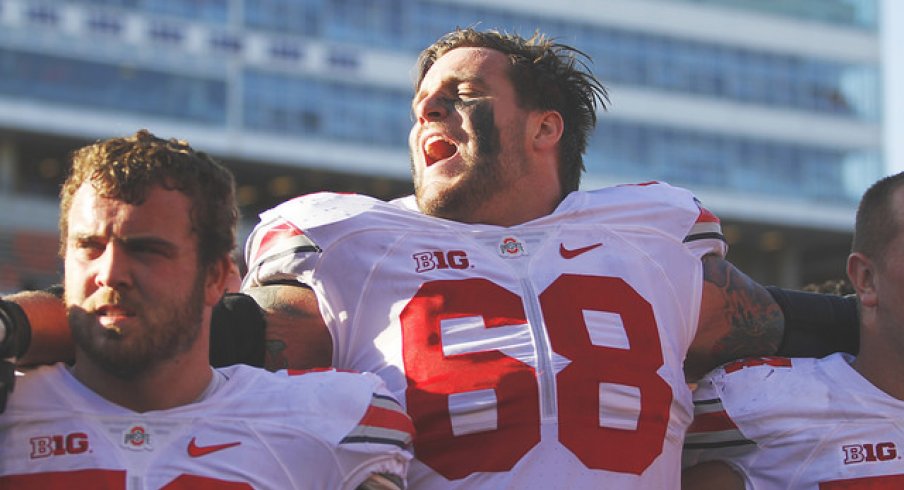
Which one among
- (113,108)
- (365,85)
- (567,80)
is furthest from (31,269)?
(567,80)

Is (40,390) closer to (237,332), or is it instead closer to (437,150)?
(237,332)

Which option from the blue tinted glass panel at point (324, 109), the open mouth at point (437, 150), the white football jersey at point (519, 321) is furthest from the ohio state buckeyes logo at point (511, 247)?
the blue tinted glass panel at point (324, 109)

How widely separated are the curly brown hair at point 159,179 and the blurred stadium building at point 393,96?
26.1m

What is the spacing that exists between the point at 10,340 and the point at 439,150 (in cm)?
158

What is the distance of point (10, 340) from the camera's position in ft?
10.2

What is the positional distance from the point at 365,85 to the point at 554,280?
2935cm

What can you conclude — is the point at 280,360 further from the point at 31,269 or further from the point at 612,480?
the point at 31,269

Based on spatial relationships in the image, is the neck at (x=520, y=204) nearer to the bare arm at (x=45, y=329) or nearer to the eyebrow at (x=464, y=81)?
the eyebrow at (x=464, y=81)

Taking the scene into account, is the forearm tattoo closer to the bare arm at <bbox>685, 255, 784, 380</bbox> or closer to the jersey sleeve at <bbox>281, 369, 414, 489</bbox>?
the bare arm at <bbox>685, 255, 784, 380</bbox>

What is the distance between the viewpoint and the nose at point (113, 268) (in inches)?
120

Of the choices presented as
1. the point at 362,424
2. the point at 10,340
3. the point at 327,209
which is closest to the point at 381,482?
the point at 362,424

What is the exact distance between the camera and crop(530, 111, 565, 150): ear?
4418 mm

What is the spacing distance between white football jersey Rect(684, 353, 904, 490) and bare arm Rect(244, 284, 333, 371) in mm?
1110

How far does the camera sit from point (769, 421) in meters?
3.84
